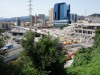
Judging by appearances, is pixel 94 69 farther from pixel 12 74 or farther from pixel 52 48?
pixel 12 74

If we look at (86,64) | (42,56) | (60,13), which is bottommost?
(86,64)

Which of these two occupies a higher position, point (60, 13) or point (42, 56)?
point (60, 13)

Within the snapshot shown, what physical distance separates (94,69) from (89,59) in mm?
6882

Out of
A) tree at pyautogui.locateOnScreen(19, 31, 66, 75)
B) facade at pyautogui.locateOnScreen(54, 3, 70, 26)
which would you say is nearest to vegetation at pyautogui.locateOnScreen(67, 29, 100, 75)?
tree at pyautogui.locateOnScreen(19, 31, 66, 75)

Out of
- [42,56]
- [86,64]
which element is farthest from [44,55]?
[86,64]

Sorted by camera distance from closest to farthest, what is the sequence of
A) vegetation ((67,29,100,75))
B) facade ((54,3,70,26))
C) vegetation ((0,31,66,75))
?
vegetation ((0,31,66,75))
vegetation ((67,29,100,75))
facade ((54,3,70,26))

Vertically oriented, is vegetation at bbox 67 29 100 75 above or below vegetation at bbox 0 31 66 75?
below

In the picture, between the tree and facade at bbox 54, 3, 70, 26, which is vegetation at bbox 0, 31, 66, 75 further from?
facade at bbox 54, 3, 70, 26

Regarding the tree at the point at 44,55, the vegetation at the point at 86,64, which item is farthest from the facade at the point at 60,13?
the tree at the point at 44,55

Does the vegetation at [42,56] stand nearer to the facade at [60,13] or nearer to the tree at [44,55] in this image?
the tree at [44,55]

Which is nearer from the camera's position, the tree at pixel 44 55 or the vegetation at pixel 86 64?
the tree at pixel 44 55

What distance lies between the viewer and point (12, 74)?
846 cm

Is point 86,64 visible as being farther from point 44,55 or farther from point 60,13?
point 60,13

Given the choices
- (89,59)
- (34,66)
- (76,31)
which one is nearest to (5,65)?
(34,66)
